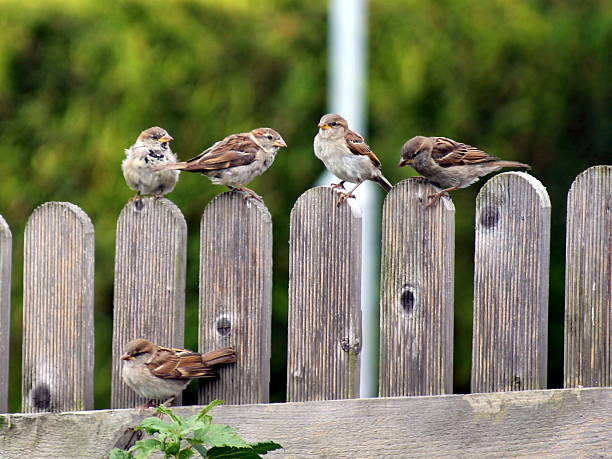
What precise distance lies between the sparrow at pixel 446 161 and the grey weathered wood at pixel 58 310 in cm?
110

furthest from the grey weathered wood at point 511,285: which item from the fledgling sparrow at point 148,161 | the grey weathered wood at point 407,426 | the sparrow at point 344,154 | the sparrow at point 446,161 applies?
the fledgling sparrow at point 148,161

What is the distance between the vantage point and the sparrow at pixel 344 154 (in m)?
4.26

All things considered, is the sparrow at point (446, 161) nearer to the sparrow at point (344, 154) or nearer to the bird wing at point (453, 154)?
the bird wing at point (453, 154)

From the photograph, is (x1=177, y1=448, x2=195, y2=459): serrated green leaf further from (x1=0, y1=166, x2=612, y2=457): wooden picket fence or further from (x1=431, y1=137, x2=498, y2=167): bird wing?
(x1=431, y1=137, x2=498, y2=167): bird wing

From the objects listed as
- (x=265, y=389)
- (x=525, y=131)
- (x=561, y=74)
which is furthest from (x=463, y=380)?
(x=265, y=389)

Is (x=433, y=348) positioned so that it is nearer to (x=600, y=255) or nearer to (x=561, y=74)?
(x=600, y=255)

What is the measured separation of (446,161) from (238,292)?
38.8 inches

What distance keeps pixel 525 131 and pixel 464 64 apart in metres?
0.47

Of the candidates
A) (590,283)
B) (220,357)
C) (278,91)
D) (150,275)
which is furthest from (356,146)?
(590,283)

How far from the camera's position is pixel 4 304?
3.63 m

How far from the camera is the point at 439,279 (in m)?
3.08

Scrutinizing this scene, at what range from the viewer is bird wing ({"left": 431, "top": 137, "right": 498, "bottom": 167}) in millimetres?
3738

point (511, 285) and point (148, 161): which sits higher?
point (148, 161)

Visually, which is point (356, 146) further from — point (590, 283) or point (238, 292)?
point (590, 283)
